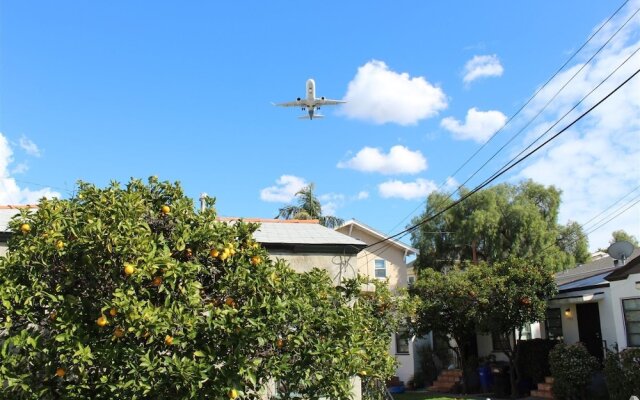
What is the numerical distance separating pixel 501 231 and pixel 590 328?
14807 mm

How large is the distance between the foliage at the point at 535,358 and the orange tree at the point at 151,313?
1375 centimetres

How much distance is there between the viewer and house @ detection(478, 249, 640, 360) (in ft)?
46.5

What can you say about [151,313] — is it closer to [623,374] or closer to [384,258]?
[623,374]

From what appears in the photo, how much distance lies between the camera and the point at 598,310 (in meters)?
16.6

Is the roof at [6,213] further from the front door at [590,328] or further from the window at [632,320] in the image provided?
the front door at [590,328]

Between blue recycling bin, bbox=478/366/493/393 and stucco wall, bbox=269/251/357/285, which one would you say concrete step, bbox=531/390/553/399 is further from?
stucco wall, bbox=269/251/357/285

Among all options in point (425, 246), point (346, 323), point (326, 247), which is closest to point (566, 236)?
point (425, 246)

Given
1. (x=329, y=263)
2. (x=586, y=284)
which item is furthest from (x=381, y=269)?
(x=329, y=263)

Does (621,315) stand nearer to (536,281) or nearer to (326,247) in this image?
(536,281)

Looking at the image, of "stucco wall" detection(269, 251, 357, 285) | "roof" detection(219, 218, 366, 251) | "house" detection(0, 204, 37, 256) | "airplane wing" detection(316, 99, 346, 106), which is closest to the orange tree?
"house" detection(0, 204, 37, 256)

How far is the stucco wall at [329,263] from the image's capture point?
420 inches

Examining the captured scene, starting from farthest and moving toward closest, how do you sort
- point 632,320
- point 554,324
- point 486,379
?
point 486,379, point 554,324, point 632,320

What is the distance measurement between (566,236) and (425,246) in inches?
333

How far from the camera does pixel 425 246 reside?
3334 centimetres
